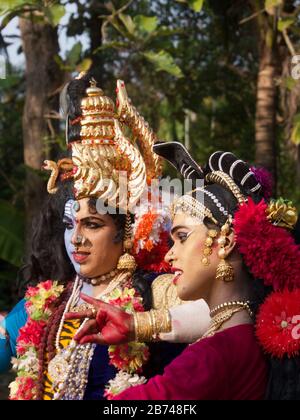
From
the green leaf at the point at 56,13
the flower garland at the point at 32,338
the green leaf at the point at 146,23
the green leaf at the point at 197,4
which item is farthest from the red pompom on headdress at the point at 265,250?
the green leaf at the point at 146,23

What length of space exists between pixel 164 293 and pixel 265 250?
2.94 feet

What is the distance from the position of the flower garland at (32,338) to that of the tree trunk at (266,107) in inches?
165

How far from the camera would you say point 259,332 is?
9.14 feet

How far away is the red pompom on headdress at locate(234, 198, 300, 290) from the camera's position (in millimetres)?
2805

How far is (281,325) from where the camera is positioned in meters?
2.77

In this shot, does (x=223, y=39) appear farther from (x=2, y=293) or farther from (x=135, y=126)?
(x=135, y=126)

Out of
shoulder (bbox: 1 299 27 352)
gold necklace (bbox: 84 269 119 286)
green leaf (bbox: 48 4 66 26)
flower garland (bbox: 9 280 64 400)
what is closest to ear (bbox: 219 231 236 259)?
gold necklace (bbox: 84 269 119 286)

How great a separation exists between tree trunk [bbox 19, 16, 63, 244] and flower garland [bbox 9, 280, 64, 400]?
12.6 ft

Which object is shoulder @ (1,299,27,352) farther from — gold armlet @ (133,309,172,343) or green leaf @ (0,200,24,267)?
green leaf @ (0,200,24,267)

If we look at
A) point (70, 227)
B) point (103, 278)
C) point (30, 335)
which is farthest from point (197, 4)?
point (30, 335)

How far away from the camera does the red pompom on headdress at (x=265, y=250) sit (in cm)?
280

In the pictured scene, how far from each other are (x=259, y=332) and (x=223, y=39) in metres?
6.72

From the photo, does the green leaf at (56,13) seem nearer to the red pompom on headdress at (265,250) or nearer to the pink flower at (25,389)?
the pink flower at (25,389)
